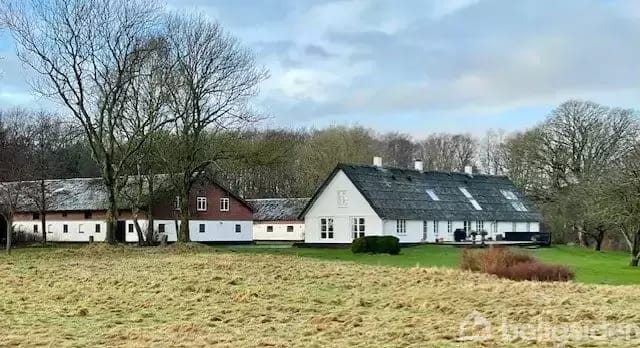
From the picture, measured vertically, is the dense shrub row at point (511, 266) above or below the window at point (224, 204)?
below

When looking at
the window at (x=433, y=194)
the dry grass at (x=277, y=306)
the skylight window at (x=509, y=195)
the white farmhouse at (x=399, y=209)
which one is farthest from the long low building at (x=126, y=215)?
the dry grass at (x=277, y=306)

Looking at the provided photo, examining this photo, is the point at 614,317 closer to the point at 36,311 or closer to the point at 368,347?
the point at 368,347

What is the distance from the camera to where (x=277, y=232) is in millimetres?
77000

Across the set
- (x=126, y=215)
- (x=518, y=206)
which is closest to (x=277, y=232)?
(x=126, y=215)

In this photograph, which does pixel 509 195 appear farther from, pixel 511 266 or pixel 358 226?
pixel 511 266

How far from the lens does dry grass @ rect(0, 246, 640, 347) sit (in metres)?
12.3

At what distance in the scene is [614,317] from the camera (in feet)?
46.4

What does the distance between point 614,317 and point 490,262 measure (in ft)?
39.4

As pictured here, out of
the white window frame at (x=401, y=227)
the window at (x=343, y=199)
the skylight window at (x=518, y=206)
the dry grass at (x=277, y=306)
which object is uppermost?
the window at (x=343, y=199)

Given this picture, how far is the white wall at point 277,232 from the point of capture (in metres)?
75.1

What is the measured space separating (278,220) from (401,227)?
2350 centimetres

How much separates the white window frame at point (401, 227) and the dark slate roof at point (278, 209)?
2037cm

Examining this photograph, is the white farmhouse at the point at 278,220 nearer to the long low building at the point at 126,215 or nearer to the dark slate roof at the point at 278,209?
the dark slate roof at the point at 278,209

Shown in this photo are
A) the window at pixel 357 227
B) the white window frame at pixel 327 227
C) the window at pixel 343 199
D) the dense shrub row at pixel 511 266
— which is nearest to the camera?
the dense shrub row at pixel 511 266
